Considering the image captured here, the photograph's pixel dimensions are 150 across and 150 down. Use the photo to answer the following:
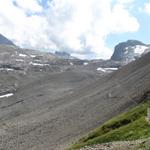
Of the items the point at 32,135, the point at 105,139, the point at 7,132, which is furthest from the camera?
the point at 7,132

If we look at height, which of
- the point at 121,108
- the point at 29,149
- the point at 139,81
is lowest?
the point at 29,149

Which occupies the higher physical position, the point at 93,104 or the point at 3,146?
the point at 93,104

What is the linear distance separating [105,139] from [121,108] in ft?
184

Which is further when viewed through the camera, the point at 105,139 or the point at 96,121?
Answer: the point at 96,121

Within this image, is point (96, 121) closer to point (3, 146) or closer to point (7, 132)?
point (3, 146)

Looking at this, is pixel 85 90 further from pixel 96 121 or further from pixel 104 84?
pixel 96 121

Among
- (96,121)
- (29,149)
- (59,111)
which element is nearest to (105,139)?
(29,149)

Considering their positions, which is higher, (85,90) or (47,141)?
(85,90)

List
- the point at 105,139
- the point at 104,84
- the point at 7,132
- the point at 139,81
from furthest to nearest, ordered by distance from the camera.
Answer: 1. the point at 104,84
2. the point at 139,81
3. the point at 7,132
4. the point at 105,139

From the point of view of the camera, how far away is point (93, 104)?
144 meters

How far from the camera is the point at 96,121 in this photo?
11369cm

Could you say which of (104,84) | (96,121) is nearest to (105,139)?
(96,121)

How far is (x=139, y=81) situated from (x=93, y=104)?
1808 centimetres

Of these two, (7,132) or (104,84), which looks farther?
(104,84)
